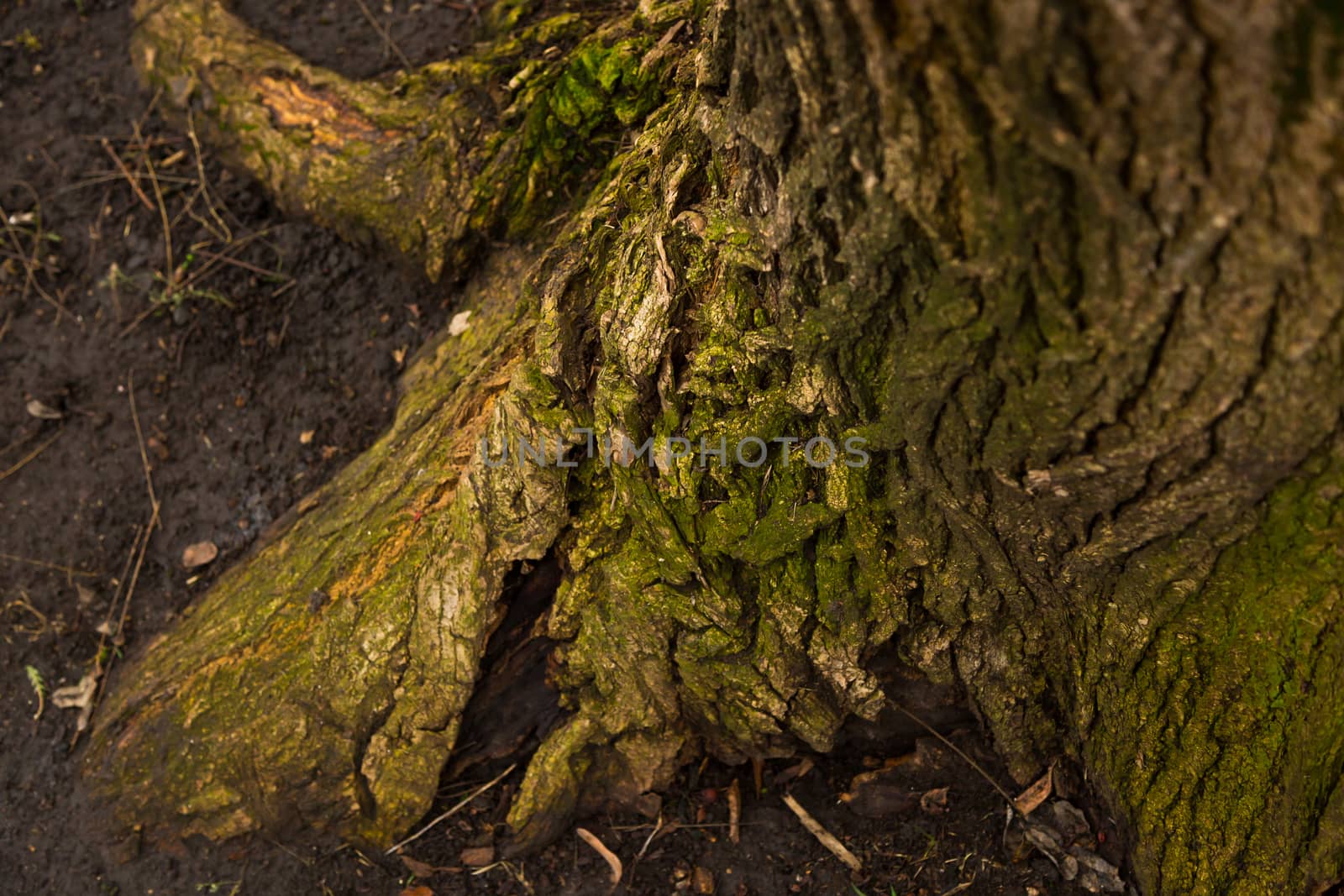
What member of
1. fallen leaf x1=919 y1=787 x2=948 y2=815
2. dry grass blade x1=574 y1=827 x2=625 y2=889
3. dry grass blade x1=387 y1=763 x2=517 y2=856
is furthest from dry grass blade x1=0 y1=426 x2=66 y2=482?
fallen leaf x1=919 y1=787 x2=948 y2=815

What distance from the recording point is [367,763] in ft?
8.10

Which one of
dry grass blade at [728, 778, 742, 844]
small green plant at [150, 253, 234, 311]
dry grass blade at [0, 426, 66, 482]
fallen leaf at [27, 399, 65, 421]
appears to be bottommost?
dry grass blade at [728, 778, 742, 844]

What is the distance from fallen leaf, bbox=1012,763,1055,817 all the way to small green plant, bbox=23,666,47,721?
302 centimetres

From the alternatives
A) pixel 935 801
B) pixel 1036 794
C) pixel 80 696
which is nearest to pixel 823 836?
pixel 935 801

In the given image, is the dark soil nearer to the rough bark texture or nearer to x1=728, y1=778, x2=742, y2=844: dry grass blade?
x1=728, y1=778, x2=742, y2=844: dry grass blade

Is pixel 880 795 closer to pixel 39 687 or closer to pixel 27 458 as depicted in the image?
pixel 39 687

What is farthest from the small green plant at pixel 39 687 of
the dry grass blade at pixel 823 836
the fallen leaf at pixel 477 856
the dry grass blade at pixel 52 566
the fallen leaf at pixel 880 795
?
the fallen leaf at pixel 880 795

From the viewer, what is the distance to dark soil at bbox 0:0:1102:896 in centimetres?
252

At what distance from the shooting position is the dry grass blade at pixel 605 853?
8.29 ft

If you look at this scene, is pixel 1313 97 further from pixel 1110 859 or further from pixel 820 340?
pixel 1110 859

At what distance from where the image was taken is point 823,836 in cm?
244

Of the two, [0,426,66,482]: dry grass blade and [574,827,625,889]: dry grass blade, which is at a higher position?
[0,426,66,482]: dry grass blade

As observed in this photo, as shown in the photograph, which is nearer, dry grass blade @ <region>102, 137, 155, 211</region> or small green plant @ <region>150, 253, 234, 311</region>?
small green plant @ <region>150, 253, 234, 311</region>

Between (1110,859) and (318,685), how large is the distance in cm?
195
